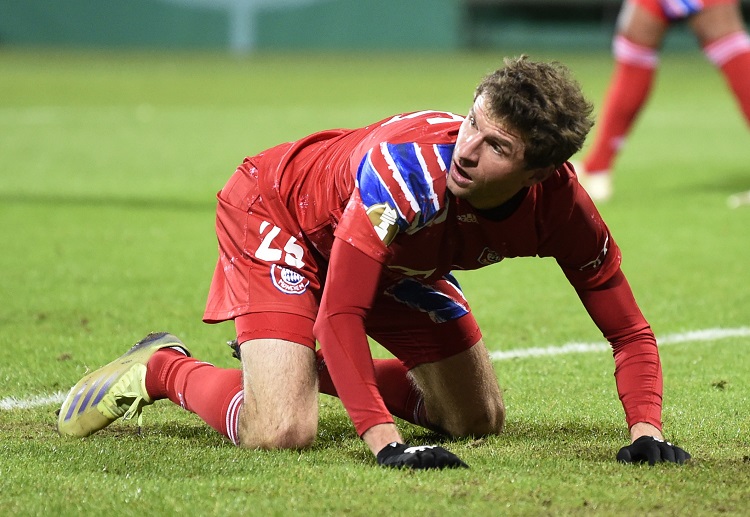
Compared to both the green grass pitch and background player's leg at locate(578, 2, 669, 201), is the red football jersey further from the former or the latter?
background player's leg at locate(578, 2, 669, 201)

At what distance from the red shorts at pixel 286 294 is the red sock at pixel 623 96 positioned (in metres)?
5.59

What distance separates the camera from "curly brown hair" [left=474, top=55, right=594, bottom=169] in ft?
11.0

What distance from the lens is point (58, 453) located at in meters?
3.83

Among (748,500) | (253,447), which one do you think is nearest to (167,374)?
(253,447)

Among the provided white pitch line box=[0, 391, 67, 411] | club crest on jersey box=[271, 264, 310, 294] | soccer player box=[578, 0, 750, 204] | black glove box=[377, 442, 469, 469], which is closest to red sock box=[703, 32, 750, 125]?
soccer player box=[578, 0, 750, 204]

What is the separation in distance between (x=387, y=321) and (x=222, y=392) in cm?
58

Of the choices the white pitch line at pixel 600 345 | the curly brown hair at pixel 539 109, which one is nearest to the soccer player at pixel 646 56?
the white pitch line at pixel 600 345

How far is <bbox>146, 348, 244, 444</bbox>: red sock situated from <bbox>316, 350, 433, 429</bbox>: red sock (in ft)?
1.09

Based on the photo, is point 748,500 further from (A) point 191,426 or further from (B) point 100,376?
(B) point 100,376

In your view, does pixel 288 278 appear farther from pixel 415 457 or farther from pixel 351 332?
A: pixel 415 457

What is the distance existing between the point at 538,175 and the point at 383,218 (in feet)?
1.42

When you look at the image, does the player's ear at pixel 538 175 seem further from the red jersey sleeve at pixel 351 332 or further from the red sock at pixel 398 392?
the red sock at pixel 398 392

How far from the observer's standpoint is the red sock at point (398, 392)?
4.34m

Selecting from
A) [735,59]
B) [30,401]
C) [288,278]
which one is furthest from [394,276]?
[735,59]
